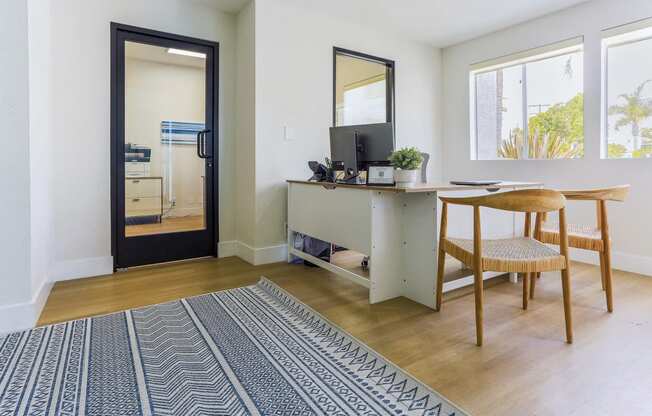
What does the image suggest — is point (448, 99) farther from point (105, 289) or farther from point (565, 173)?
point (105, 289)

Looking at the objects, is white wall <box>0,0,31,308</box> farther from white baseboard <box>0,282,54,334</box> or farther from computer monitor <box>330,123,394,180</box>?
computer monitor <box>330,123,394,180</box>

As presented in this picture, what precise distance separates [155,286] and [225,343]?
1.17m

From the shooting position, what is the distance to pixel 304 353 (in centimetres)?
163

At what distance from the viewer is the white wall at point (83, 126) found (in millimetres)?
2697

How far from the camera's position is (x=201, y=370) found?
57.9 inches

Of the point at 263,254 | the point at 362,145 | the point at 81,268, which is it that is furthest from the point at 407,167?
the point at 81,268

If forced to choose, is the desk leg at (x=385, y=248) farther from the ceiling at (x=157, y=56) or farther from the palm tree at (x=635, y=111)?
the palm tree at (x=635, y=111)

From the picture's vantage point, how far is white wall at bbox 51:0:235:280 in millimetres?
2697

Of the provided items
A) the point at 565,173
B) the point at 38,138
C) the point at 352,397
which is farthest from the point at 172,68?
the point at 565,173

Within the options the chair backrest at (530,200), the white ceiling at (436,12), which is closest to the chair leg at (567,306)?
the chair backrest at (530,200)

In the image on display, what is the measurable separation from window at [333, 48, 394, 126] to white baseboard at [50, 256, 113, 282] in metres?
2.80

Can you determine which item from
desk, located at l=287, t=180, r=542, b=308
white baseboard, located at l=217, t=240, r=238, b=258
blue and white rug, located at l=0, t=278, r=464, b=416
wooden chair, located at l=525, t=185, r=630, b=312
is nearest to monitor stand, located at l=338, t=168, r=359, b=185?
desk, located at l=287, t=180, r=542, b=308

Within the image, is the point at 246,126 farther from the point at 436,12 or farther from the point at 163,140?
the point at 436,12

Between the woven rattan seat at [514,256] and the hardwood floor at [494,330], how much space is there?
1.26ft
